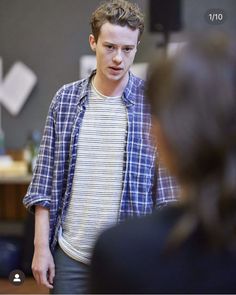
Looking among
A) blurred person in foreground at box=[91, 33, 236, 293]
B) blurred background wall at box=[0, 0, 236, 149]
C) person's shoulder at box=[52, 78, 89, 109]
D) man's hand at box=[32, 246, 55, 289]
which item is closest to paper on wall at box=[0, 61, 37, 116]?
blurred background wall at box=[0, 0, 236, 149]

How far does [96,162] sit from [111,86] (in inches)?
8.3

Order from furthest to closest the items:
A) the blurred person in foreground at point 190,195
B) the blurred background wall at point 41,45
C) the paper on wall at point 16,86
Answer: the paper on wall at point 16,86 < the blurred background wall at point 41,45 < the blurred person in foreground at point 190,195

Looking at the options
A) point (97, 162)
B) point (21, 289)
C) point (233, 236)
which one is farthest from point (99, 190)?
point (21, 289)

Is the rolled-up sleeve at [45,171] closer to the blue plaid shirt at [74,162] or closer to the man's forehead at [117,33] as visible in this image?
the blue plaid shirt at [74,162]

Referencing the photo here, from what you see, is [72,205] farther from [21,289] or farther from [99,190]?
[21,289]

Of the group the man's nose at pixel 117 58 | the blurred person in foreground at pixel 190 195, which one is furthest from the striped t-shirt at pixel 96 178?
the blurred person in foreground at pixel 190 195

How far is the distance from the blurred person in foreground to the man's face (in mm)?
883

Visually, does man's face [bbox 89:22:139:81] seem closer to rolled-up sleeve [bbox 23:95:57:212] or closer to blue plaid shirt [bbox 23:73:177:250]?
blue plaid shirt [bbox 23:73:177:250]

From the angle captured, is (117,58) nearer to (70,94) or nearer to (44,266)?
(70,94)

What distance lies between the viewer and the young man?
1668mm

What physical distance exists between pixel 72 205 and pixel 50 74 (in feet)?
7.46

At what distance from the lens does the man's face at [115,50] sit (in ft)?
5.52

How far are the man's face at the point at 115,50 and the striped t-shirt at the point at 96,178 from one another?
0.24 feet

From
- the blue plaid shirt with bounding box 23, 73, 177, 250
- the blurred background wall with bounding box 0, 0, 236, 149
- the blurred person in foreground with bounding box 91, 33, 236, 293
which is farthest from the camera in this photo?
the blurred background wall with bounding box 0, 0, 236, 149
